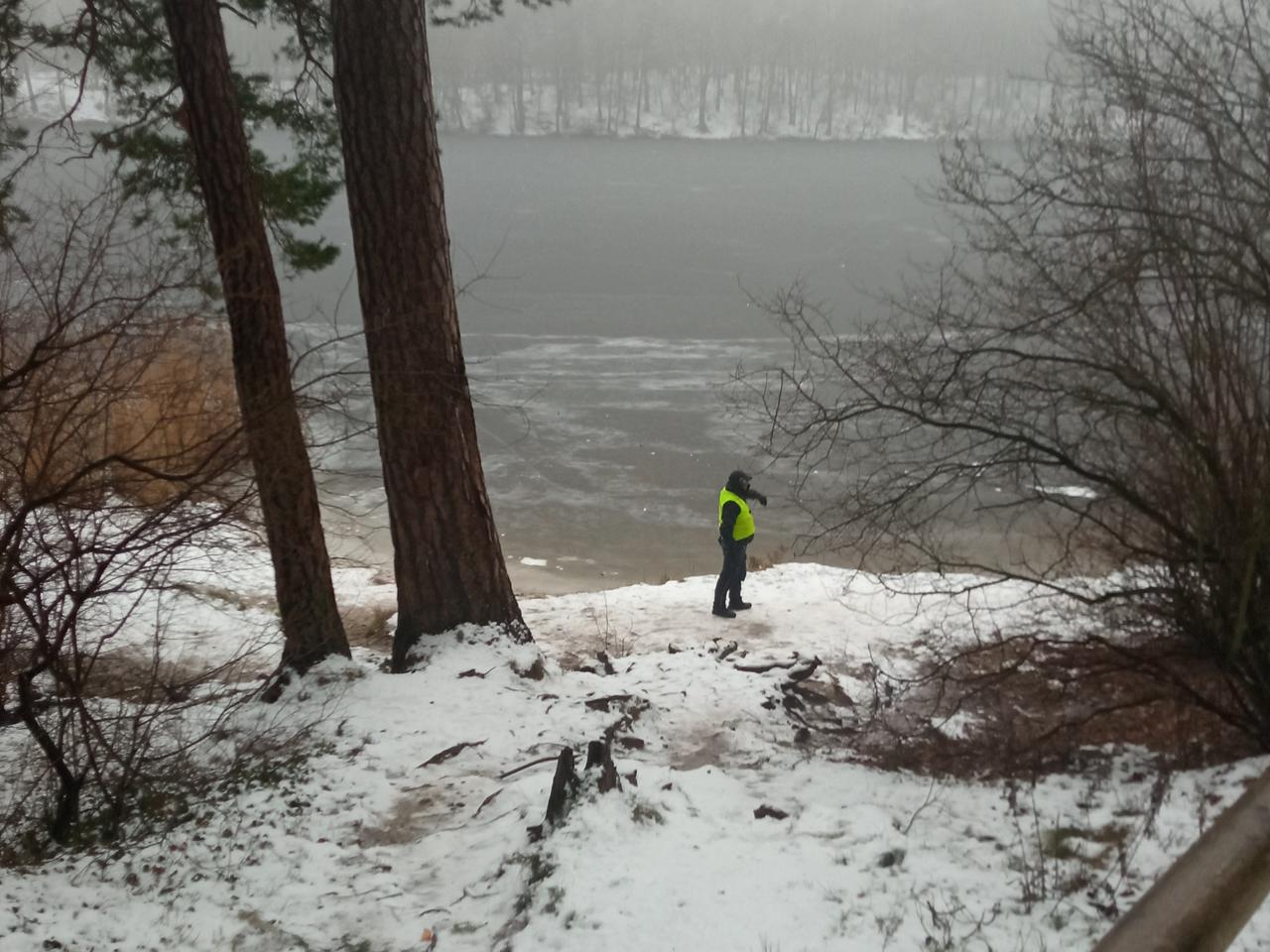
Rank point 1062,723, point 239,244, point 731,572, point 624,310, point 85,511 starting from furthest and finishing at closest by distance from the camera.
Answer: point 624,310 < point 731,572 < point 239,244 < point 1062,723 < point 85,511

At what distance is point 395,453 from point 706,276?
34.2 meters

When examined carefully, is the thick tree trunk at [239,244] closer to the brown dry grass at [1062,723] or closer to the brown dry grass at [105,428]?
the brown dry grass at [105,428]

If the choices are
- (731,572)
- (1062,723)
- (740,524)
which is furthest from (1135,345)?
(731,572)

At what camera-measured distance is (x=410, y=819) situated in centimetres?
494

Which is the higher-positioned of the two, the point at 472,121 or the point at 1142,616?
the point at 472,121

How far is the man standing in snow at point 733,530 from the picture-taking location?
10352mm

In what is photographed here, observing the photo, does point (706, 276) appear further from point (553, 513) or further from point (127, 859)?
point (127, 859)

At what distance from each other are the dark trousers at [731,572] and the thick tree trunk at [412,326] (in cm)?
359

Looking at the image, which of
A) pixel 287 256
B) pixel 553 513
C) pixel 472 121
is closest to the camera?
pixel 287 256

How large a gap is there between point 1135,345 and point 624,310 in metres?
28.9

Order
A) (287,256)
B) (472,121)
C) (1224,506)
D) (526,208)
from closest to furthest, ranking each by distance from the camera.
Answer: (1224,506), (287,256), (526,208), (472,121)

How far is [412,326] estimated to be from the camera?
678 cm

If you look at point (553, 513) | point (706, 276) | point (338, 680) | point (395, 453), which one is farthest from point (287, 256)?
point (706, 276)

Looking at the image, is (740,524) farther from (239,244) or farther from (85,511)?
(85,511)
